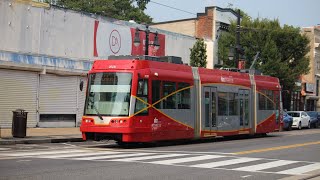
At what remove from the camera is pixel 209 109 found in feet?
73.3

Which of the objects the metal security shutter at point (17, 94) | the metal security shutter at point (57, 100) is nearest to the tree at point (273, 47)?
the metal security shutter at point (57, 100)

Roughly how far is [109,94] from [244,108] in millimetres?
9354

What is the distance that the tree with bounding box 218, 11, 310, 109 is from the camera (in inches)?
1626

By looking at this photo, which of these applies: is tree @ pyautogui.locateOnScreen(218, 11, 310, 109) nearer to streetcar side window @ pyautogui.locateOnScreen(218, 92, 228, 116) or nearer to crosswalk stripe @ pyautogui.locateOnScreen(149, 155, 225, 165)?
streetcar side window @ pyautogui.locateOnScreen(218, 92, 228, 116)

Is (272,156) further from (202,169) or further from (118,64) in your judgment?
(118,64)

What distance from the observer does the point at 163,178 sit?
10953 mm

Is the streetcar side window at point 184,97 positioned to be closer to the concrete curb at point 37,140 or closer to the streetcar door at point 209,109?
the streetcar door at point 209,109

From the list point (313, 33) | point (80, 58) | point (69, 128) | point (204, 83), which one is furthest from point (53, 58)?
point (313, 33)

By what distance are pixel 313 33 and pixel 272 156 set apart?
4939cm

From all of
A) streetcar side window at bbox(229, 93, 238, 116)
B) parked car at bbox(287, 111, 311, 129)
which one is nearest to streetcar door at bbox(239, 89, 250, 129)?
streetcar side window at bbox(229, 93, 238, 116)

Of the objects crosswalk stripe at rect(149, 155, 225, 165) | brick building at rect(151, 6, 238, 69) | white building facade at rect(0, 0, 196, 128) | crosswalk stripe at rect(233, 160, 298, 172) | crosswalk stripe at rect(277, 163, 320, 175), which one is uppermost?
brick building at rect(151, 6, 238, 69)

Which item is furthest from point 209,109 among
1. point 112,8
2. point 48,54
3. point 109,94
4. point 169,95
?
point 112,8

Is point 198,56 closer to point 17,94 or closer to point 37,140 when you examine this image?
point 17,94

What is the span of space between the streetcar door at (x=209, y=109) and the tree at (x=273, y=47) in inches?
757
